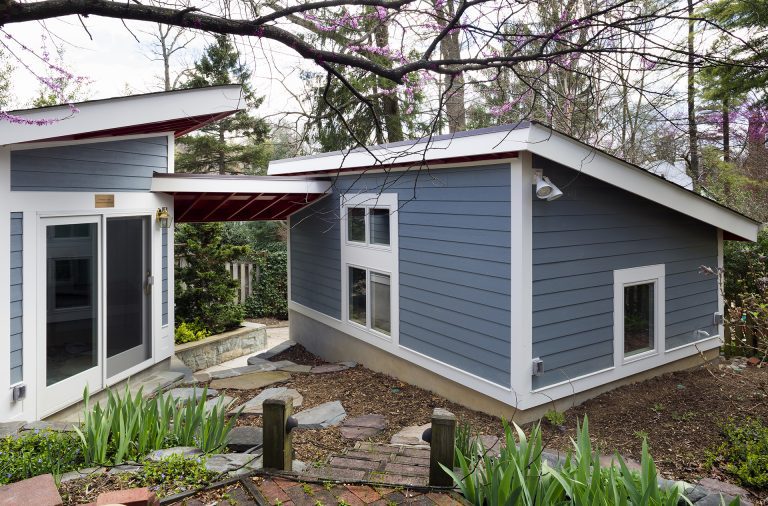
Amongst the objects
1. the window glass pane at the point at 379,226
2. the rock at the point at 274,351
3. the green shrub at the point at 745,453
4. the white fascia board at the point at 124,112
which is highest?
the white fascia board at the point at 124,112

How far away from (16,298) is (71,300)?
0.62 metres

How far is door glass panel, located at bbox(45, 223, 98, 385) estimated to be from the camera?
4.78 metres

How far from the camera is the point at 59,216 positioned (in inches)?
190

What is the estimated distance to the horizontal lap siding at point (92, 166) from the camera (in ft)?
14.9

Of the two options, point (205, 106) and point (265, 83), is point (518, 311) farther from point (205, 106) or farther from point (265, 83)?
point (205, 106)

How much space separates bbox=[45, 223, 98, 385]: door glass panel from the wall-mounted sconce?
1.10m

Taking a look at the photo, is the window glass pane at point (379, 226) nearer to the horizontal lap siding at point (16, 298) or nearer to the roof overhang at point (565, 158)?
the roof overhang at point (565, 158)

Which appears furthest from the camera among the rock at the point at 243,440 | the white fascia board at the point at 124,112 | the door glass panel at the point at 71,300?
the door glass panel at the point at 71,300

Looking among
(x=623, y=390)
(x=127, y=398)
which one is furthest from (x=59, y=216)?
(x=623, y=390)

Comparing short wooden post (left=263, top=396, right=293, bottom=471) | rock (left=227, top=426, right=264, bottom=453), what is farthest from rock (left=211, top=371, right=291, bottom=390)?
short wooden post (left=263, top=396, right=293, bottom=471)

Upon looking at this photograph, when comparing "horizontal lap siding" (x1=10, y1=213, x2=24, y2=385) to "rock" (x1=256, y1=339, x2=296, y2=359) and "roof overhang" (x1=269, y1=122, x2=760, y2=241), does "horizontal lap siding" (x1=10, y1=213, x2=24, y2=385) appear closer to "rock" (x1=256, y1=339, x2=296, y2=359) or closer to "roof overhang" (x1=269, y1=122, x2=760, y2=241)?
"roof overhang" (x1=269, y1=122, x2=760, y2=241)

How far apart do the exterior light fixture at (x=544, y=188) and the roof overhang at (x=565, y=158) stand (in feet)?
0.69

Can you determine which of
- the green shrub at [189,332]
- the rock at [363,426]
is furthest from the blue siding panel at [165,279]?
the rock at [363,426]

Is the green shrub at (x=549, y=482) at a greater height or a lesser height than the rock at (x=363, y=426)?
greater
